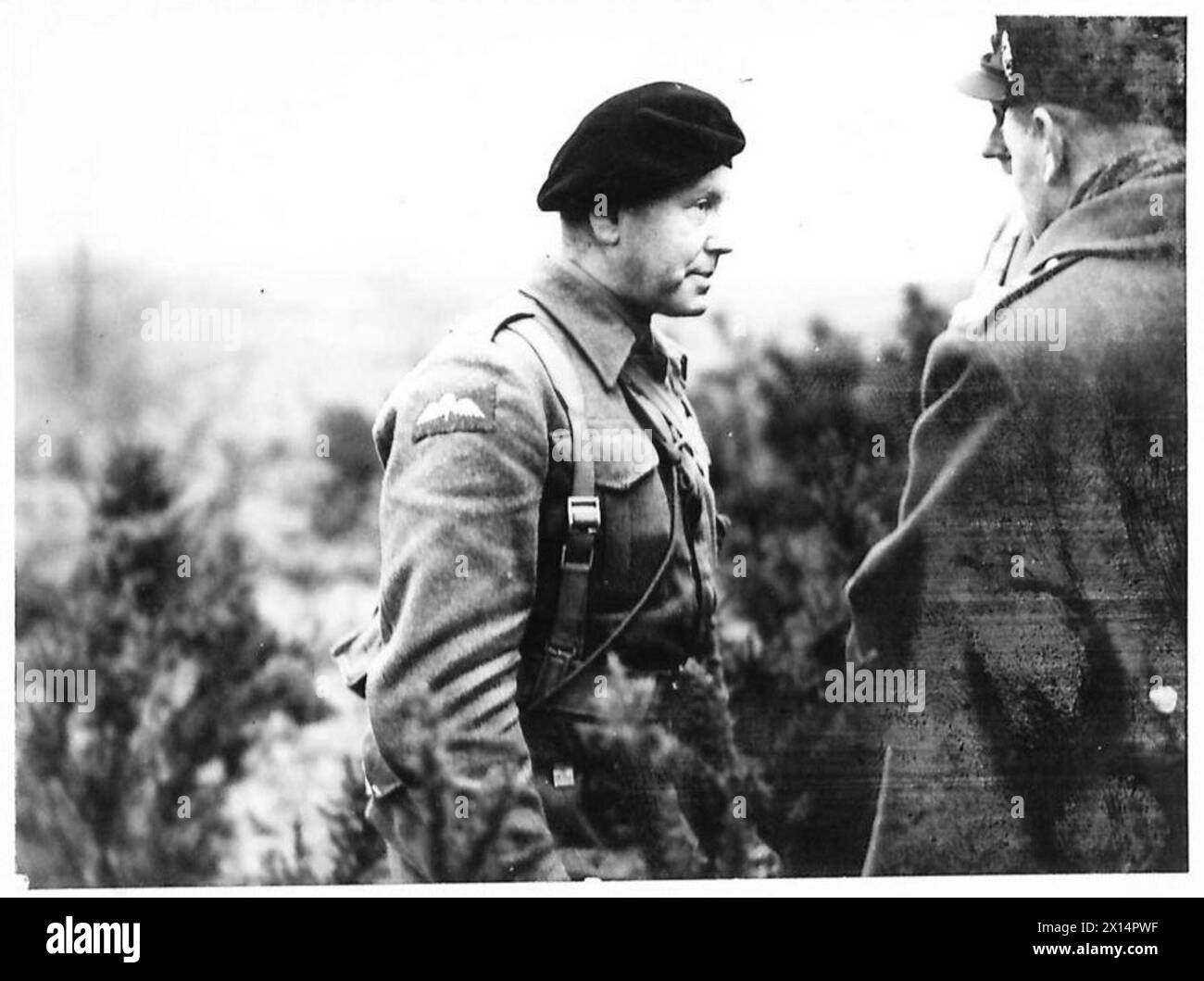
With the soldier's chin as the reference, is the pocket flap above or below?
below

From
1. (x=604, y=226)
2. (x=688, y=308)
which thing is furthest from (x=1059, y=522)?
(x=604, y=226)

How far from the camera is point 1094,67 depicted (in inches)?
205

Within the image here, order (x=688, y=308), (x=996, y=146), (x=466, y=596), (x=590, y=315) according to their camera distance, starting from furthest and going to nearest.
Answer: (x=996, y=146) < (x=688, y=308) < (x=590, y=315) < (x=466, y=596)

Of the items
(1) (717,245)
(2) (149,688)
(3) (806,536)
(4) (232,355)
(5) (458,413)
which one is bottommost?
(2) (149,688)

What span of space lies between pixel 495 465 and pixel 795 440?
0.86m

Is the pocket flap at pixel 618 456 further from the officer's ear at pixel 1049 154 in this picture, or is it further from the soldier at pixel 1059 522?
the officer's ear at pixel 1049 154

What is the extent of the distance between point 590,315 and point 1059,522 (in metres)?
1.41

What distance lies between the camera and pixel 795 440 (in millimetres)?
5133

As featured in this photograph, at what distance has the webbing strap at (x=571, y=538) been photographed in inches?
192

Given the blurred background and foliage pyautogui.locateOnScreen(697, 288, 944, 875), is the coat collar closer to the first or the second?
foliage pyautogui.locateOnScreen(697, 288, 944, 875)

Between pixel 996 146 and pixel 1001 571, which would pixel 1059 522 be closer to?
pixel 1001 571

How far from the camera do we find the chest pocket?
4902mm

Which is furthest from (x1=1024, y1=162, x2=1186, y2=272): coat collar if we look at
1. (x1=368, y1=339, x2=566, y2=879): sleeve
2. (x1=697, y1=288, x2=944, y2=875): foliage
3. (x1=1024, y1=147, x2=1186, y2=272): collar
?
(x1=368, y1=339, x2=566, y2=879): sleeve
